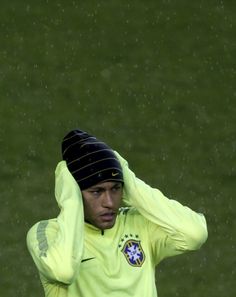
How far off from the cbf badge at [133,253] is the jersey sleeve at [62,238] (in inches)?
5.3

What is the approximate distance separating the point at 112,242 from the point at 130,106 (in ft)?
7.26

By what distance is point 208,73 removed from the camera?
17.2ft

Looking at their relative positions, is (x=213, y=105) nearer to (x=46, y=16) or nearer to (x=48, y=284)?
(x=46, y=16)

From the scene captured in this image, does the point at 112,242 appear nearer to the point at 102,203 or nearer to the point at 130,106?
the point at 102,203

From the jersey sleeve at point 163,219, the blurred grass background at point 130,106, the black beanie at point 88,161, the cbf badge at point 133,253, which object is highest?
the blurred grass background at point 130,106

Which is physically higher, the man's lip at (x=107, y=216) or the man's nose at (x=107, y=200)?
the man's nose at (x=107, y=200)

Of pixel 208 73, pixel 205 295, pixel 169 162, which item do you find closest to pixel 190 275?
pixel 205 295

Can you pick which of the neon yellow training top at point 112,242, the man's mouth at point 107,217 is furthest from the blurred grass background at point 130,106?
the man's mouth at point 107,217

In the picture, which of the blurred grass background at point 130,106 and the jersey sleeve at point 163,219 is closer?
the jersey sleeve at point 163,219

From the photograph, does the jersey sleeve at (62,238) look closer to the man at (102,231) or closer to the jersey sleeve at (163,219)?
the man at (102,231)

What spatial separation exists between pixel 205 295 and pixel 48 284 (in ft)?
7.56

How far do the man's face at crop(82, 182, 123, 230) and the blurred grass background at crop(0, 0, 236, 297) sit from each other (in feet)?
6.96

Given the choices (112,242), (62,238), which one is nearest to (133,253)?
(112,242)

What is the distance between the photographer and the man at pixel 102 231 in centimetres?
288
